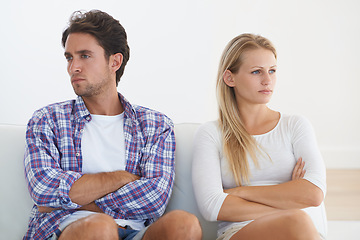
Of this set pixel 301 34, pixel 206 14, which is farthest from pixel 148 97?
pixel 301 34

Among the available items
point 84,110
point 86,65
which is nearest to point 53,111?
point 84,110

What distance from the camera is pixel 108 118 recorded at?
1.85 m

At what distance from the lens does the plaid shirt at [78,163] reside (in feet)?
5.24

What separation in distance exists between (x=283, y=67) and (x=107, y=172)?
3753 millimetres

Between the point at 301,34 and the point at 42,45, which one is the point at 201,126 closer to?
the point at 42,45

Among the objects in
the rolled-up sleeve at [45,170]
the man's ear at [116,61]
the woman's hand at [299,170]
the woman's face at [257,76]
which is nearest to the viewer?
the rolled-up sleeve at [45,170]

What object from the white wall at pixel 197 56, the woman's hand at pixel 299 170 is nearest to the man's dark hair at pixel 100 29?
the woman's hand at pixel 299 170

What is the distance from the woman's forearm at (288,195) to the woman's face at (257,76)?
39 centimetres

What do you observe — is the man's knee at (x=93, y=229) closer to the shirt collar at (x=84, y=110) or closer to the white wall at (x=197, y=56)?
the shirt collar at (x=84, y=110)

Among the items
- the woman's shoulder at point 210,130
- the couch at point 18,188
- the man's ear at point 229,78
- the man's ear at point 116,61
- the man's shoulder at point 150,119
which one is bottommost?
the couch at point 18,188

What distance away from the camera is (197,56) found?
461cm

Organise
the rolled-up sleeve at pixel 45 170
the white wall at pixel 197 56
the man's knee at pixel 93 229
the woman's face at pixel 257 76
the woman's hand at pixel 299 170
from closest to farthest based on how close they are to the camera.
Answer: the man's knee at pixel 93 229 < the rolled-up sleeve at pixel 45 170 < the woman's hand at pixel 299 170 < the woman's face at pixel 257 76 < the white wall at pixel 197 56

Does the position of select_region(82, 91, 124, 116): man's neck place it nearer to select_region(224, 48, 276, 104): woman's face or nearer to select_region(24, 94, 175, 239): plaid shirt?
select_region(24, 94, 175, 239): plaid shirt

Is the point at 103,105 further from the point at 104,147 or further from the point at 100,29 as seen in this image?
the point at 100,29
